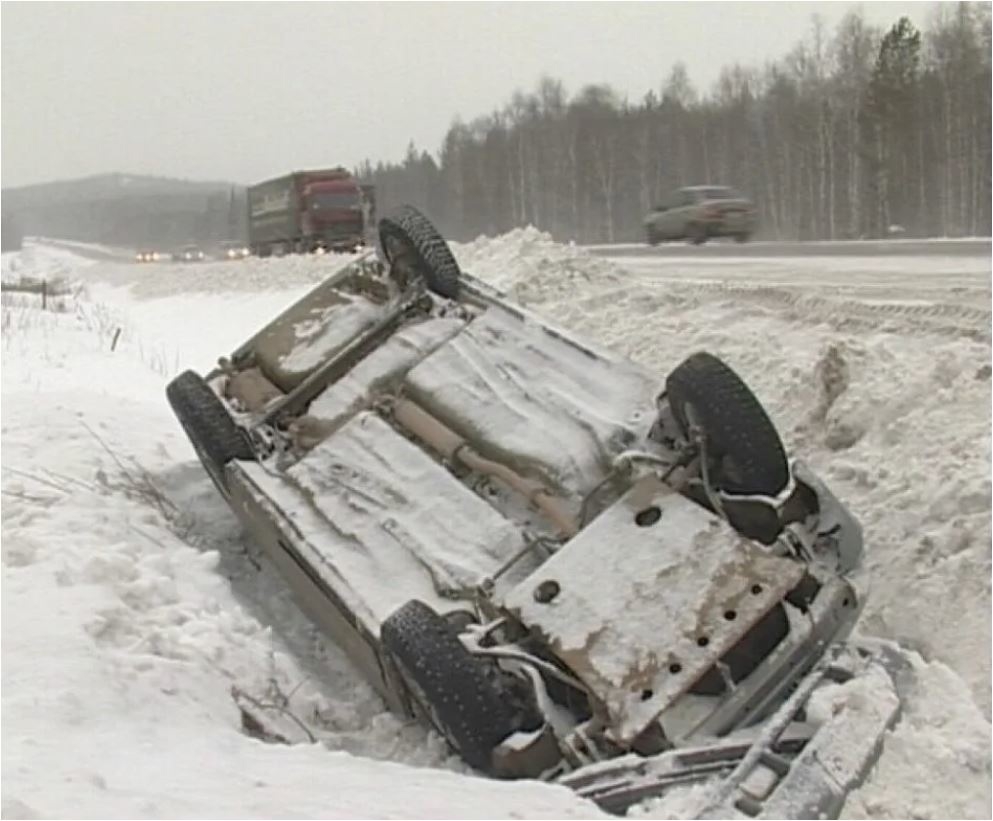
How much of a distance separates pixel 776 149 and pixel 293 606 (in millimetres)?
44667

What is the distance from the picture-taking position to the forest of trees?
37625 mm

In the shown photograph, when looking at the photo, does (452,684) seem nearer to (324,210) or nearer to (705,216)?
(705,216)

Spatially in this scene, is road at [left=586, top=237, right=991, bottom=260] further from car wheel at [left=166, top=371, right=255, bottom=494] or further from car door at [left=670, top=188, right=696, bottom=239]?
car wheel at [left=166, top=371, right=255, bottom=494]

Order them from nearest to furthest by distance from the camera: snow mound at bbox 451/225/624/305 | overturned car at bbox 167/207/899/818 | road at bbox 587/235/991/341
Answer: overturned car at bbox 167/207/899/818
road at bbox 587/235/991/341
snow mound at bbox 451/225/624/305

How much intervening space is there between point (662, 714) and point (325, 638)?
1825 millimetres

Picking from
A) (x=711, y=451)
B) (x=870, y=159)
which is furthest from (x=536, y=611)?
(x=870, y=159)

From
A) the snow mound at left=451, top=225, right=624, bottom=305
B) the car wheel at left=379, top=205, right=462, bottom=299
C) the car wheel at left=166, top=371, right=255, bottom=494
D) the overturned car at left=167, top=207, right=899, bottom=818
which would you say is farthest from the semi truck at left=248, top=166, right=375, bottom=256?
the overturned car at left=167, top=207, right=899, bottom=818

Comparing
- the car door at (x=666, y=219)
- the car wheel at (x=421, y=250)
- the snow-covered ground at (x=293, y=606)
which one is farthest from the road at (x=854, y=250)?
the car wheel at (x=421, y=250)

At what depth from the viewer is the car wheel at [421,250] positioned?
5.80 m

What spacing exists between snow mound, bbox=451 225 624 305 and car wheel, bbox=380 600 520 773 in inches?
217

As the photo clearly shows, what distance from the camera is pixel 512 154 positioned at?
54.4 meters

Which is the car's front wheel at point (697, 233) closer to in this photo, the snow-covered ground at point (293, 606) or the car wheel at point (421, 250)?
the snow-covered ground at point (293, 606)

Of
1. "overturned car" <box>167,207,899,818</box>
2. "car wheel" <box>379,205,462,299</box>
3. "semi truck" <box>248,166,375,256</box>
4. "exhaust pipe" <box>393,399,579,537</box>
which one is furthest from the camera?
"semi truck" <box>248,166,375,256</box>

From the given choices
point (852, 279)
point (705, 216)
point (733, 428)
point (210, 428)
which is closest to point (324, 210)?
point (705, 216)
